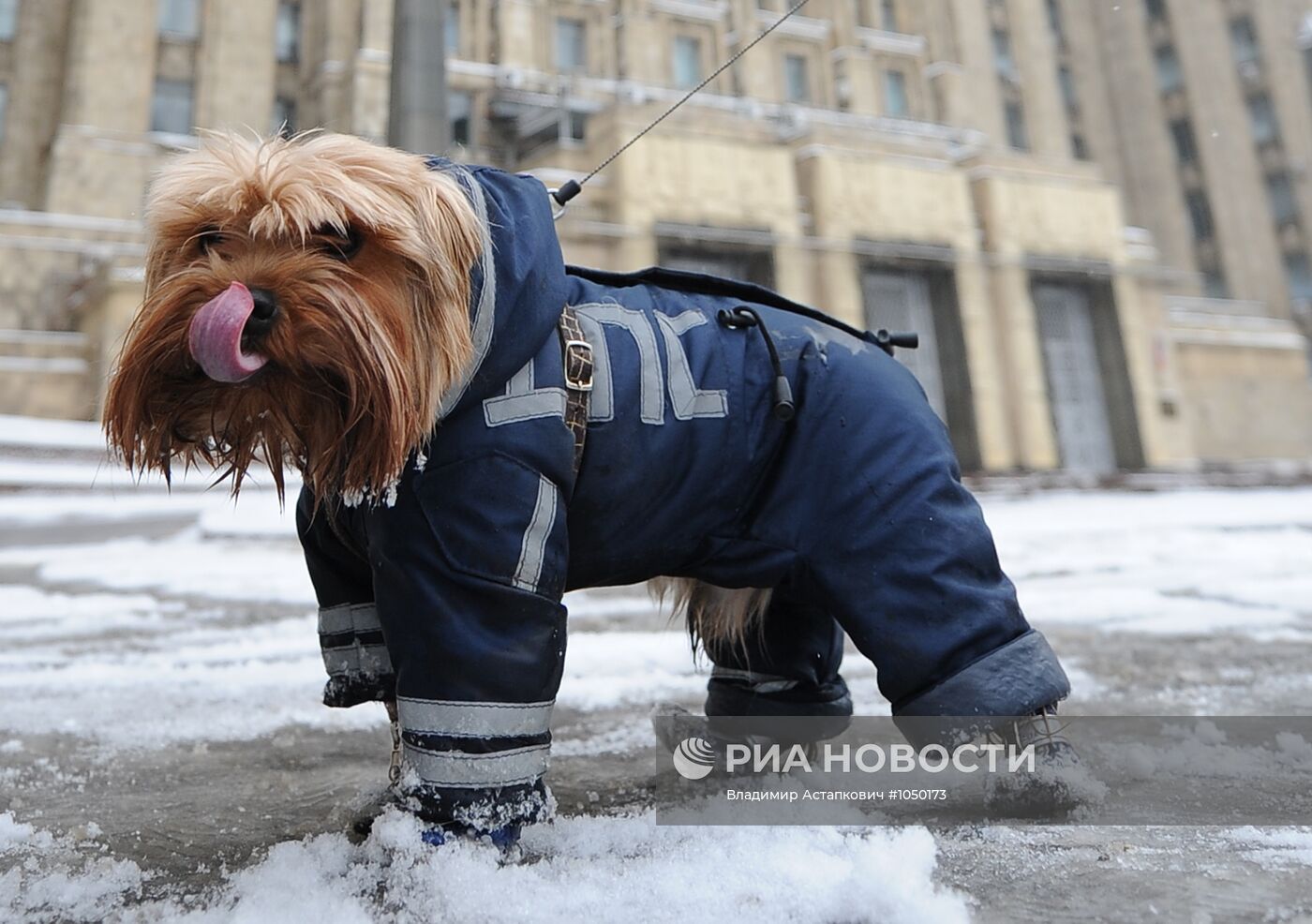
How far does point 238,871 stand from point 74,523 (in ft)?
26.2

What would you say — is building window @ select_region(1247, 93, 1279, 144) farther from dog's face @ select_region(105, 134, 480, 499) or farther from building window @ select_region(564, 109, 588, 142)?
dog's face @ select_region(105, 134, 480, 499)

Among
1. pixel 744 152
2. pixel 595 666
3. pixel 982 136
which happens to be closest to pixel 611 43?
pixel 744 152

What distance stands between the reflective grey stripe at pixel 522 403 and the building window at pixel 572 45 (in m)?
16.6

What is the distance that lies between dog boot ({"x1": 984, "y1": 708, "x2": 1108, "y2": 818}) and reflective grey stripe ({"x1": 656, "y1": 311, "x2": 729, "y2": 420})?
685mm

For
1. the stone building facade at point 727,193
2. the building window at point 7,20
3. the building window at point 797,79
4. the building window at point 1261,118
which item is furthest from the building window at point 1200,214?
the building window at point 7,20

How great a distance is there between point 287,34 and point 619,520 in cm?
1839

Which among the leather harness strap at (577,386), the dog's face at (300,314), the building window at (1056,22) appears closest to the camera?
the dog's face at (300,314)

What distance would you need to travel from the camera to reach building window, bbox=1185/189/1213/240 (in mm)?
28672

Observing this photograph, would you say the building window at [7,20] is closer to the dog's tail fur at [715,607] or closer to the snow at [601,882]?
the dog's tail fur at [715,607]

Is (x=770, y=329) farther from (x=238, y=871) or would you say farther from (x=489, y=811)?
(x=238, y=871)

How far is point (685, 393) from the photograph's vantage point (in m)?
Result: 1.60

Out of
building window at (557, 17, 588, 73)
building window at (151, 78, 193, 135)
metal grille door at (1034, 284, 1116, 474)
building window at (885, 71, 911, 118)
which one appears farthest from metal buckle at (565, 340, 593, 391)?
building window at (885, 71, 911, 118)

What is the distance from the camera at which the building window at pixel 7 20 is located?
16.5 m

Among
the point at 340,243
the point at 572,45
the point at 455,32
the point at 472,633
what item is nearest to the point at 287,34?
the point at 455,32
